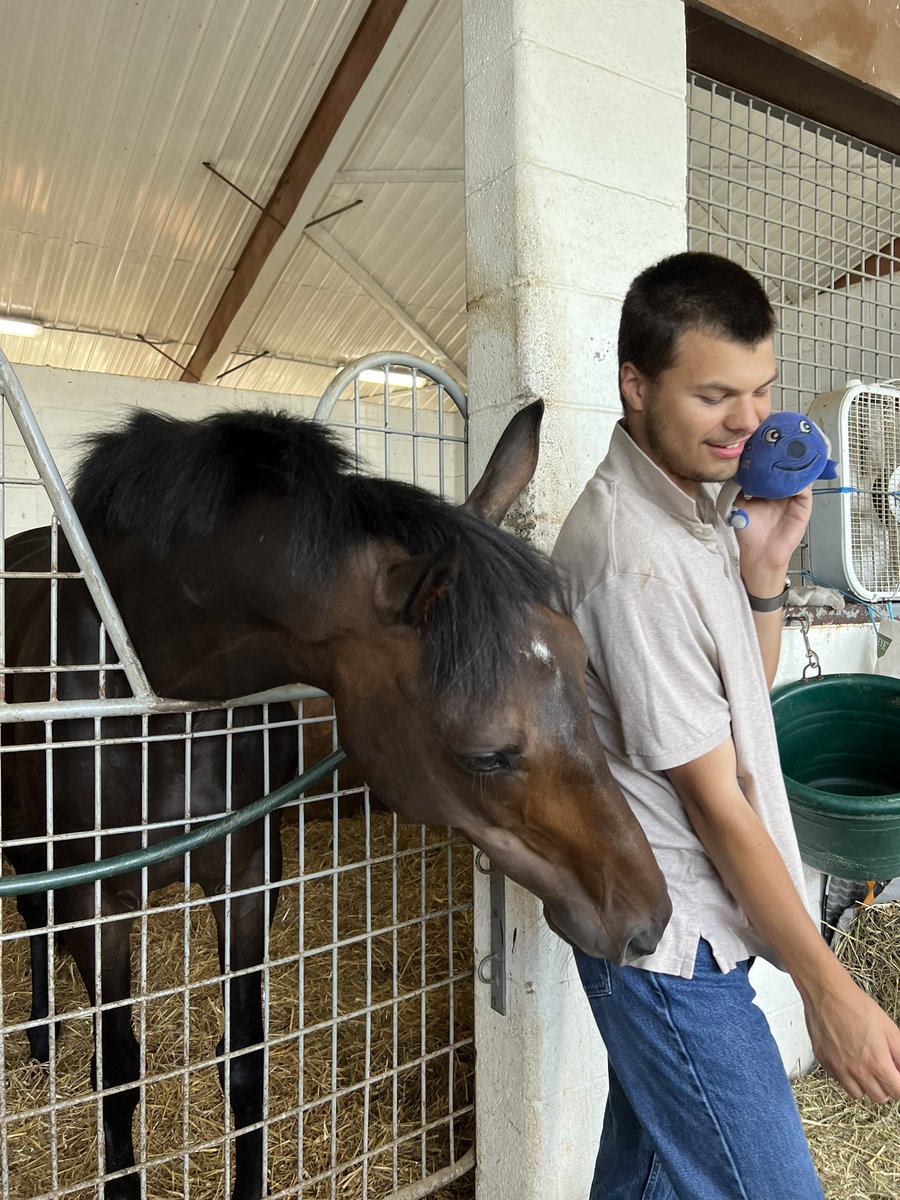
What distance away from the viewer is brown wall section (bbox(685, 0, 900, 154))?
195 cm

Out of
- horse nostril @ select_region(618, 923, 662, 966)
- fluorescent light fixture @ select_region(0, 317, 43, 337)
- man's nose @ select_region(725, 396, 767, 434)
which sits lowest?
horse nostril @ select_region(618, 923, 662, 966)

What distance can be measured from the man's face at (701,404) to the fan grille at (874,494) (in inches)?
58.4

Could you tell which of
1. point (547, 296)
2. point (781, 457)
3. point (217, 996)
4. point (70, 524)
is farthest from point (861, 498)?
point (217, 996)

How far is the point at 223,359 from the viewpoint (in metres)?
8.28

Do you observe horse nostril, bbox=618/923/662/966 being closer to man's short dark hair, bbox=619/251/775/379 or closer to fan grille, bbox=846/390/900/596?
man's short dark hair, bbox=619/251/775/379

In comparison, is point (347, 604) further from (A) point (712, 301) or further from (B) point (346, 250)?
(B) point (346, 250)

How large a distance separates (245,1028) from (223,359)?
25.6ft

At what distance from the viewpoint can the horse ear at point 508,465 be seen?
126 centimetres

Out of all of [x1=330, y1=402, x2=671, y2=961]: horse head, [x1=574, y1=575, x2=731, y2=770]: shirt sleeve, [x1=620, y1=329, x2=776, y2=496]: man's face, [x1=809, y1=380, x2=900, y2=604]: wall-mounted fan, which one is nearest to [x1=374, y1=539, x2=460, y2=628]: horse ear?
[x1=330, y1=402, x2=671, y2=961]: horse head

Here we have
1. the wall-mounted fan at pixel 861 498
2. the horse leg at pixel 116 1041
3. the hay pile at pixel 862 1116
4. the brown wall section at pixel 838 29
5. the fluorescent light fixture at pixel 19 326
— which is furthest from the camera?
the fluorescent light fixture at pixel 19 326

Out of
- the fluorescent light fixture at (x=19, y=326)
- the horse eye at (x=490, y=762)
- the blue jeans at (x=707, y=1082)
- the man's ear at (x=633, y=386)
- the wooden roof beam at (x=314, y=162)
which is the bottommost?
the blue jeans at (x=707, y=1082)

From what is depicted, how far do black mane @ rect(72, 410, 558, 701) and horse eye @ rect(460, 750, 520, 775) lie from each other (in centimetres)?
8

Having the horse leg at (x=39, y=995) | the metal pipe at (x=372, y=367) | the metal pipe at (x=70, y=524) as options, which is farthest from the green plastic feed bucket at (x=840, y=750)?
the horse leg at (x=39, y=995)

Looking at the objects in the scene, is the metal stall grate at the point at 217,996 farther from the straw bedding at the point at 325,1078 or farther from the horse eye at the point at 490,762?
the horse eye at the point at 490,762
